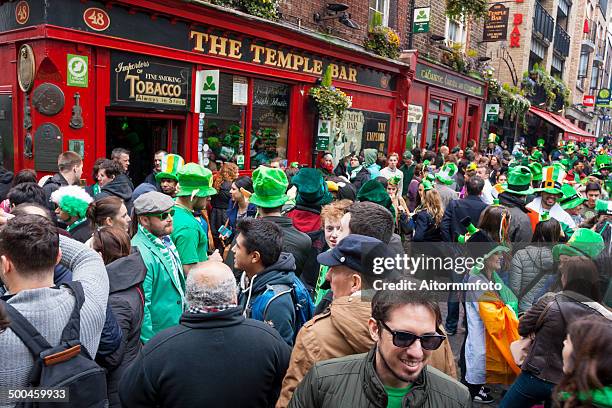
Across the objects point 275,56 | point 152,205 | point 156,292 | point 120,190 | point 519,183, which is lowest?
point 156,292

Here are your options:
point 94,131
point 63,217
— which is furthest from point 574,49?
point 63,217

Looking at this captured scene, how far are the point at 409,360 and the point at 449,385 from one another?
0.87 feet

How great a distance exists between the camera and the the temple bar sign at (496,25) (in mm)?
21375

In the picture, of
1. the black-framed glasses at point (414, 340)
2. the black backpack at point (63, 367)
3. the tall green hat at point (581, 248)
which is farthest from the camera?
the tall green hat at point (581, 248)

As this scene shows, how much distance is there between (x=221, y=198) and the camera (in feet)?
24.7

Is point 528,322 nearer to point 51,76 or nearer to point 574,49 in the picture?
point 51,76

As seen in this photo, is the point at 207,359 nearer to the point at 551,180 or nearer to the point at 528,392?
the point at 528,392

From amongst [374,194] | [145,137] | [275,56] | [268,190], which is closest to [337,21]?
[275,56]

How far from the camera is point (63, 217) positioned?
455 cm

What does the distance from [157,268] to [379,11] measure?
13.7 meters

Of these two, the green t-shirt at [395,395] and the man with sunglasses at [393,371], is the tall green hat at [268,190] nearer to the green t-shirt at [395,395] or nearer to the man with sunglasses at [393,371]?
the man with sunglasses at [393,371]

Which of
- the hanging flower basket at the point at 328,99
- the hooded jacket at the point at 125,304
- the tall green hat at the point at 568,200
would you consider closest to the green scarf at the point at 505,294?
the hooded jacket at the point at 125,304

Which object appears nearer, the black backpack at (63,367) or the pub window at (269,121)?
the black backpack at (63,367)

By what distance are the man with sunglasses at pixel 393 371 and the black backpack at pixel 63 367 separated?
0.89 metres
